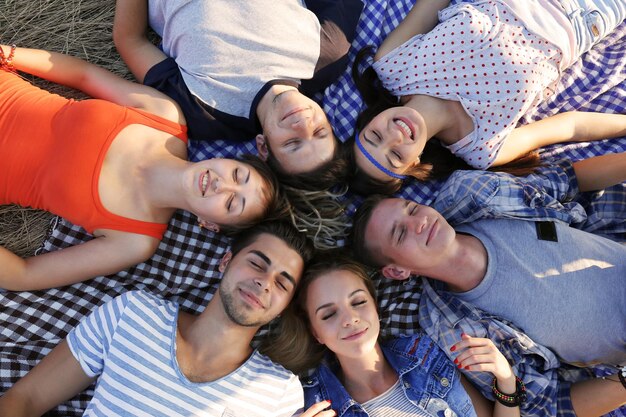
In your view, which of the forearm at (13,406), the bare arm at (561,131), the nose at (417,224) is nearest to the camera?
the forearm at (13,406)

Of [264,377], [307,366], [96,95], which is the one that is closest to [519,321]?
[307,366]

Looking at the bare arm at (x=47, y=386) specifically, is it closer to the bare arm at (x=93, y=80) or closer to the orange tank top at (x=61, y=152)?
the orange tank top at (x=61, y=152)

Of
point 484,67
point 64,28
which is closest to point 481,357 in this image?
point 484,67

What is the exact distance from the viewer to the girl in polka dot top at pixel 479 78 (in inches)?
133

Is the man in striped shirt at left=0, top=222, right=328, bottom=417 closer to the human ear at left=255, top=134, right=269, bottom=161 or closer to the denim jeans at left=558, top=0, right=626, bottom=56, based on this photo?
the human ear at left=255, top=134, right=269, bottom=161

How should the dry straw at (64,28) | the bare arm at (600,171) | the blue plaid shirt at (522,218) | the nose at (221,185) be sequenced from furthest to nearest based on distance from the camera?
the dry straw at (64,28) → the bare arm at (600,171) → the blue plaid shirt at (522,218) → the nose at (221,185)

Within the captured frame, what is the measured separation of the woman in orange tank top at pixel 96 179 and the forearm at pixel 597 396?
7.40 feet

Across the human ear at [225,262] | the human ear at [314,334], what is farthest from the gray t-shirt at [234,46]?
the human ear at [314,334]

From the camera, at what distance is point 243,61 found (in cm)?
334

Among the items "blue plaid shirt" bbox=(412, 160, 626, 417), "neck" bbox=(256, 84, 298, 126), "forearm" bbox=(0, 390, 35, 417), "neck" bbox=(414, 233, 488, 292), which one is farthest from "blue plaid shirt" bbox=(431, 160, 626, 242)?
"forearm" bbox=(0, 390, 35, 417)

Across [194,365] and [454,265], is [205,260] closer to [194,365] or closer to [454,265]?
[194,365]

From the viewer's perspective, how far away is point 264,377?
3092 mm

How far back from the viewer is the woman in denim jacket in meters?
3.00

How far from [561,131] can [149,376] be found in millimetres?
3087
